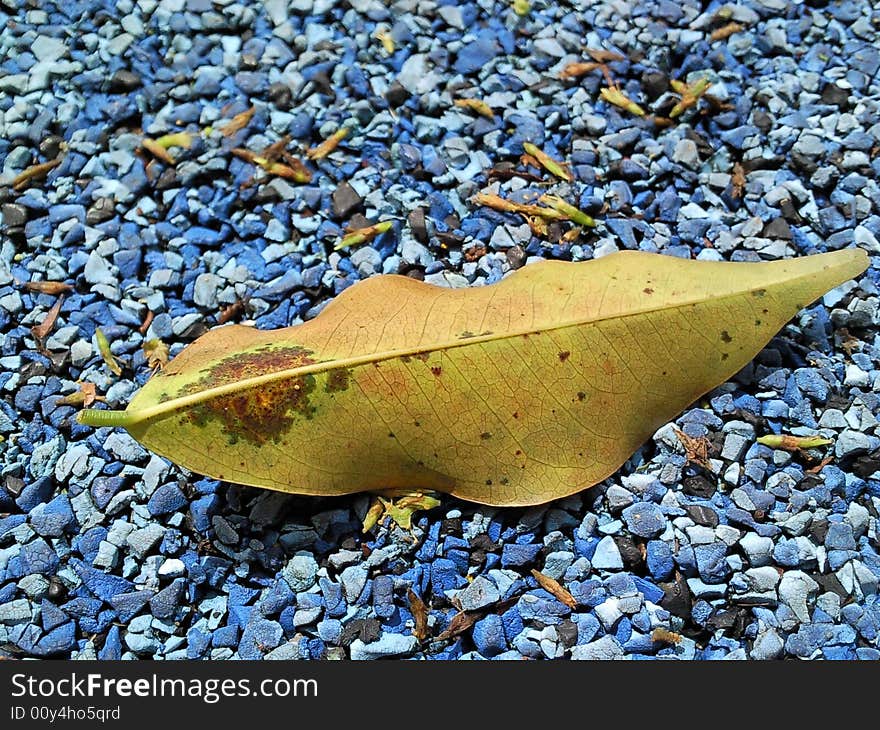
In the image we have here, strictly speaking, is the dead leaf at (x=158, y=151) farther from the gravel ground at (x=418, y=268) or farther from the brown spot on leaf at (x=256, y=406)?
the brown spot on leaf at (x=256, y=406)

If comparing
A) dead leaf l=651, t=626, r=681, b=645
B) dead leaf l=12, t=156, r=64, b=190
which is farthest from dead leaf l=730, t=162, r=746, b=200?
dead leaf l=12, t=156, r=64, b=190

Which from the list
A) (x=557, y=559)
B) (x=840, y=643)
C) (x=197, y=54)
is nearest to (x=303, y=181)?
(x=197, y=54)

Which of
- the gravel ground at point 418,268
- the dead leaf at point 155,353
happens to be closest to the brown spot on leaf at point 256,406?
the gravel ground at point 418,268

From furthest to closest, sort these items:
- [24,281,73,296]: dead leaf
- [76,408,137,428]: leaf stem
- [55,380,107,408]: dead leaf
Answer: [24,281,73,296]: dead leaf → [55,380,107,408]: dead leaf → [76,408,137,428]: leaf stem

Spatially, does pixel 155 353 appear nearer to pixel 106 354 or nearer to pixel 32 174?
pixel 106 354

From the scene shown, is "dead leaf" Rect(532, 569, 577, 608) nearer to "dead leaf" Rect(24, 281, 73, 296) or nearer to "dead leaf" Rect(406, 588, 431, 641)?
"dead leaf" Rect(406, 588, 431, 641)

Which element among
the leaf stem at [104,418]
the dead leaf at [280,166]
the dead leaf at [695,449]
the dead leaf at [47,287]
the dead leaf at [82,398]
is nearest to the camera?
the leaf stem at [104,418]

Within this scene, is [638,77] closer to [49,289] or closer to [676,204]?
[676,204]
